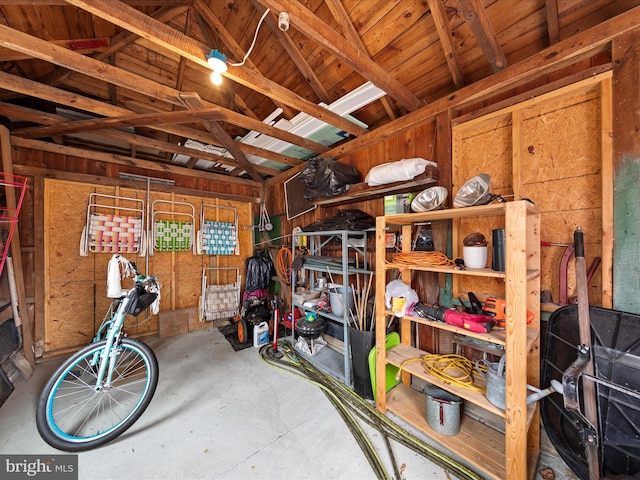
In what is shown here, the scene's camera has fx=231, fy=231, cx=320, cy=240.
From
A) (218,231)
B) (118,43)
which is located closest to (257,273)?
(218,231)

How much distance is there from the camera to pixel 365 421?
1.86 meters

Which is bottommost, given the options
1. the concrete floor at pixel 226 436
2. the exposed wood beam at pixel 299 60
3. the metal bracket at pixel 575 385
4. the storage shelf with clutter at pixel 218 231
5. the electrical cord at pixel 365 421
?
the concrete floor at pixel 226 436

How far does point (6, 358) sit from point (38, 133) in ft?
7.82

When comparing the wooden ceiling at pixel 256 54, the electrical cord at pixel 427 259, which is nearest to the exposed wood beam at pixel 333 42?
the wooden ceiling at pixel 256 54

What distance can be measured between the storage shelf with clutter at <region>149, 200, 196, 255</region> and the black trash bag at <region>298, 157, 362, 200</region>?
231 cm

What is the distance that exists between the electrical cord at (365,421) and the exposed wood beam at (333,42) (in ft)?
A: 8.91

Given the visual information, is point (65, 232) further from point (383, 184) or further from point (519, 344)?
point (519, 344)

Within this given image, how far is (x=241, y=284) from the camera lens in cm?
436

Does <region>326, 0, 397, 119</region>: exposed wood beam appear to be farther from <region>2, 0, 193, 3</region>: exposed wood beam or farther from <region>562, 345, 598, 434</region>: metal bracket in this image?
<region>562, 345, 598, 434</region>: metal bracket

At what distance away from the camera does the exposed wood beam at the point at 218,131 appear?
206cm

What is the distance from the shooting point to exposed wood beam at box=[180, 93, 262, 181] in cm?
206

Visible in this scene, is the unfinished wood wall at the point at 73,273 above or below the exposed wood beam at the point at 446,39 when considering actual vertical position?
below

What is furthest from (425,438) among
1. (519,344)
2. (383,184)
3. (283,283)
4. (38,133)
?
(38,133)

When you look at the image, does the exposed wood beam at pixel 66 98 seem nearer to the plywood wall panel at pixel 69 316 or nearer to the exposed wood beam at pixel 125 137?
the exposed wood beam at pixel 125 137
